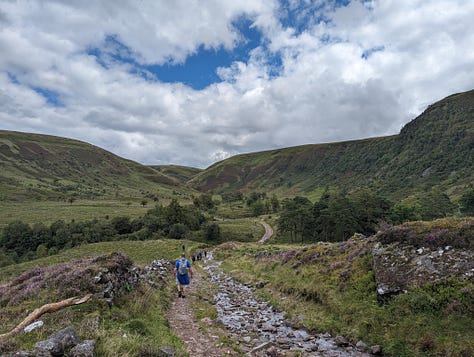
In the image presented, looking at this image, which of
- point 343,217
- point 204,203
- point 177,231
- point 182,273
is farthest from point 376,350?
point 204,203

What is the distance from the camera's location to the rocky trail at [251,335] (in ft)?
38.5

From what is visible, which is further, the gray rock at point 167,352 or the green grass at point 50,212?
the green grass at point 50,212

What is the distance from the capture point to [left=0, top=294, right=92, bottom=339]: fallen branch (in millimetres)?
10351

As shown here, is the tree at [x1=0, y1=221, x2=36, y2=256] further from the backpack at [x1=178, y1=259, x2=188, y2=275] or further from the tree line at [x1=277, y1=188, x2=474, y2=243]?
the backpack at [x1=178, y1=259, x2=188, y2=275]

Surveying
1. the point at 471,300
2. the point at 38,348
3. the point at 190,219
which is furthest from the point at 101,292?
the point at 190,219

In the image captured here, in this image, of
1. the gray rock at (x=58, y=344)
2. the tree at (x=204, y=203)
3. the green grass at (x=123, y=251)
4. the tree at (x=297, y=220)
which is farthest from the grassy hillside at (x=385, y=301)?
the tree at (x=204, y=203)

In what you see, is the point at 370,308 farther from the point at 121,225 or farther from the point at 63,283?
the point at 121,225

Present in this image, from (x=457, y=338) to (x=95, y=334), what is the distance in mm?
13005

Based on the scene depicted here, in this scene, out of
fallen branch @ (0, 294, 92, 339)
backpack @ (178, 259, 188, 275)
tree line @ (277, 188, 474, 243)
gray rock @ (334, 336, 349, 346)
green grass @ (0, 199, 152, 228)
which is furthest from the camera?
green grass @ (0, 199, 152, 228)

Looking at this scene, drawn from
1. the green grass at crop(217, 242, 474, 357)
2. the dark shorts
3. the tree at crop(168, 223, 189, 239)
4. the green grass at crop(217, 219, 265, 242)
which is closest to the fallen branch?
the dark shorts

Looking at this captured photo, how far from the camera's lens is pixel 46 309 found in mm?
11812

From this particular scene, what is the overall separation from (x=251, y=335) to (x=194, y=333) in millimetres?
2664

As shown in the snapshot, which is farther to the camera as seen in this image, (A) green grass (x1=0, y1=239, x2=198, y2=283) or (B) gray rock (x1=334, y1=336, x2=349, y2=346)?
(A) green grass (x1=0, y1=239, x2=198, y2=283)

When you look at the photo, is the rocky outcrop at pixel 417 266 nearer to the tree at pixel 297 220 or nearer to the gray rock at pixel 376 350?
the gray rock at pixel 376 350
